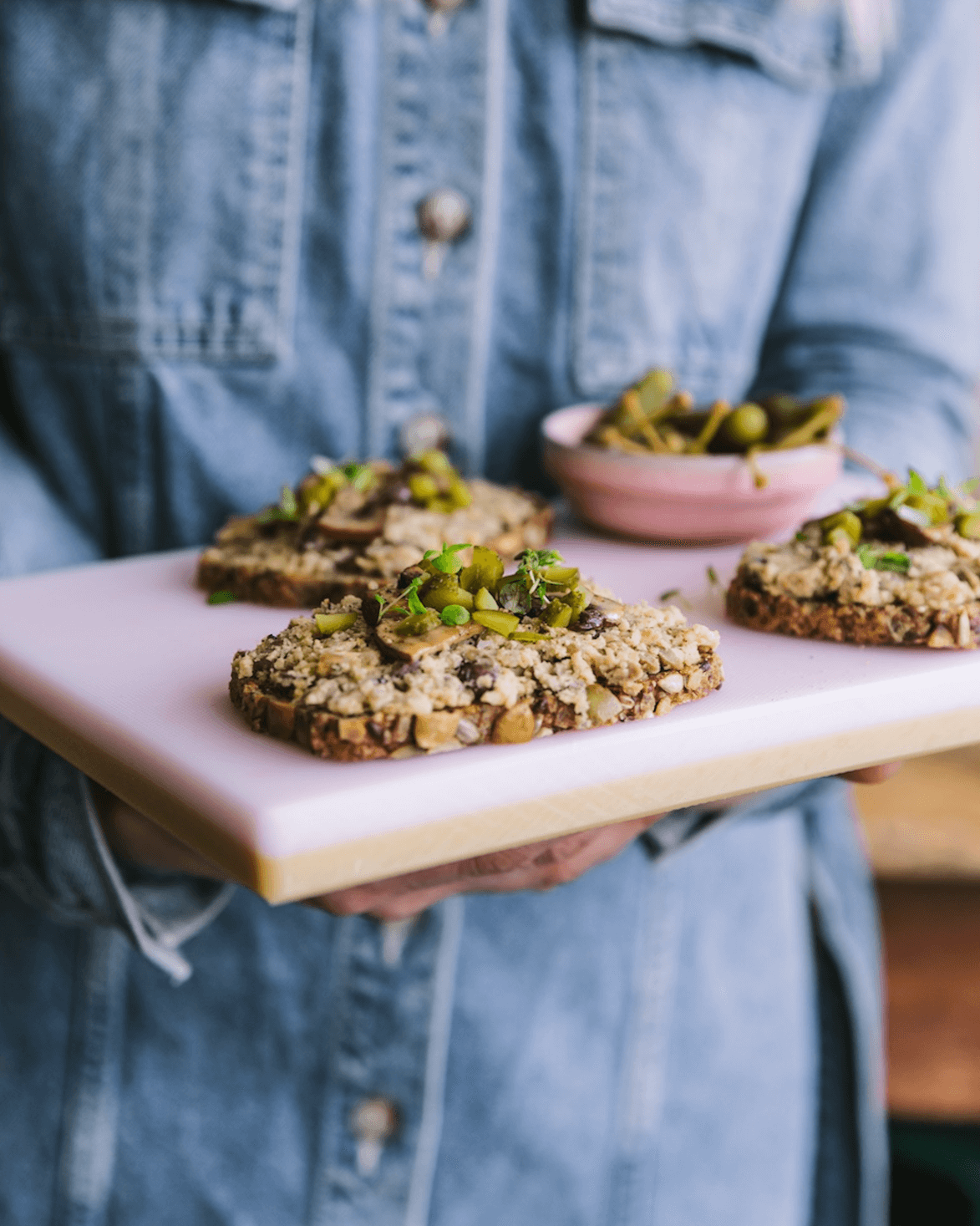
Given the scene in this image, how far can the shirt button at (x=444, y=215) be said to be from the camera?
3.89ft

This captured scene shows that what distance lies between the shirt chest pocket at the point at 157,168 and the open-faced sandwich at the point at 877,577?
0.60 meters

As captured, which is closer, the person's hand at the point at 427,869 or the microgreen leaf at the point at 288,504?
the person's hand at the point at 427,869

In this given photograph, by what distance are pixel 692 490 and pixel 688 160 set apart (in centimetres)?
45

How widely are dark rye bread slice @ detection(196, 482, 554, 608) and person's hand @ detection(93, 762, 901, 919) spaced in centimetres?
21

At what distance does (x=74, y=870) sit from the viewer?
988mm

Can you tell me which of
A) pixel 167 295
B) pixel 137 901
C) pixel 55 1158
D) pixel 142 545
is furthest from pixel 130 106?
pixel 55 1158

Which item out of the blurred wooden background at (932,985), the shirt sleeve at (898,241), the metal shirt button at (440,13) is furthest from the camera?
the blurred wooden background at (932,985)

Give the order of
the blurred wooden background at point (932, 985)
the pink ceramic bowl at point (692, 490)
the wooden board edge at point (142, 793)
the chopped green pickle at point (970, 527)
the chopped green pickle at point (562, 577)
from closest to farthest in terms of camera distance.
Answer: the wooden board edge at point (142, 793), the chopped green pickle at point (562, 577), the chopped green pickle at point (970, 527), the pink ceramic bowl at point (692, 490), the blurred wooden background at point (932, 985)

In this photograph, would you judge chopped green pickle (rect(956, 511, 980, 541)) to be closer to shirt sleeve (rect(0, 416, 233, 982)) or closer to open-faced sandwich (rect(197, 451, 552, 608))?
open-faced sandwich (rect(197, 451, 552, 608))

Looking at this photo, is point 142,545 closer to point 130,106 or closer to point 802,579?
point 130,106

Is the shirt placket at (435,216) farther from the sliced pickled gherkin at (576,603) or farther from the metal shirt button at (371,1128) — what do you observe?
the metal shirt button at (371,1128)

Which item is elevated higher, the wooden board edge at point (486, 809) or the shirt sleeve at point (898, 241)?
the shirt sleeve at point (898, 241)

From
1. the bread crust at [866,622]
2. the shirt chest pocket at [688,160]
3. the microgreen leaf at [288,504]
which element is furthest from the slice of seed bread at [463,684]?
the shirt chest pocket at [688,160]

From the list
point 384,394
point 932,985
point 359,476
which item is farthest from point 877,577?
point 932,985
